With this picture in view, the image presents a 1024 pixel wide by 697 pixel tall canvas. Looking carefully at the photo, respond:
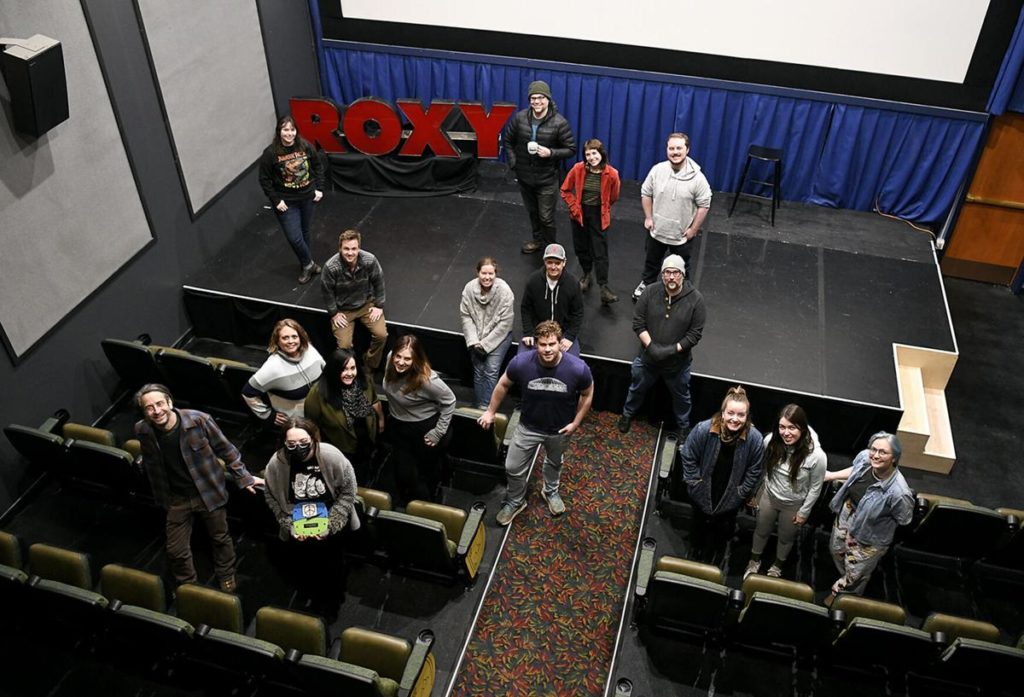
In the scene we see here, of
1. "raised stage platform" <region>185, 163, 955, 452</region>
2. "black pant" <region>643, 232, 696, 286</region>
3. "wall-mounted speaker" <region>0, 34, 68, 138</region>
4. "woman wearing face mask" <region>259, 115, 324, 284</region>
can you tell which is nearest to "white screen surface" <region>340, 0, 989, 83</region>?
"raised stage platform" <region>185, 163, 955, 452</region>

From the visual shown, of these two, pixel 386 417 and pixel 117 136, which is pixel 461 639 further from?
pixel 117 136

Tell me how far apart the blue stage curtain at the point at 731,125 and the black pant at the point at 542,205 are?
6.53 feet

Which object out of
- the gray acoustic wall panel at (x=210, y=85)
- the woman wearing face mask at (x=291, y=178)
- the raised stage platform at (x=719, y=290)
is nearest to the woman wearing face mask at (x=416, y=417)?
the raised stage platform at (x=719, y=290)

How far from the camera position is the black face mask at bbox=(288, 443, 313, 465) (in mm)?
4104

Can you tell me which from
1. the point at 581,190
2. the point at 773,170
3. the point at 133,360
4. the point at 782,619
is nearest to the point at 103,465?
the point at 133,360

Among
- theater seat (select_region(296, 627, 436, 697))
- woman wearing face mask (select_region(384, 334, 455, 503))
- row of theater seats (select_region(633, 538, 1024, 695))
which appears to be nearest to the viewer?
theater seat (select_region(296, 627, 436, 697))

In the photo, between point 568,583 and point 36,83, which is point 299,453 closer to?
point 568,583

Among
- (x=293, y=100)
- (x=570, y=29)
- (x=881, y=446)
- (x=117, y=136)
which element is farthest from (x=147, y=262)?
(x=881, y=446)

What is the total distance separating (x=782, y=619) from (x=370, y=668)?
6.79ft

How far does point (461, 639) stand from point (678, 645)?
1.21 metres

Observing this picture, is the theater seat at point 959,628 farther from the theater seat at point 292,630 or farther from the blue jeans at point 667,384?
the theater seat at point 292,630

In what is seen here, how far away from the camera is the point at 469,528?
15.6 feet

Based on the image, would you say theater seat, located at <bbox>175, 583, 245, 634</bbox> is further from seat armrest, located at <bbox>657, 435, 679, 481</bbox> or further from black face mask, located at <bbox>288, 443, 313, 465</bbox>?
seat armrest, located at <bbox>657, 435, 679, 481</bbox>

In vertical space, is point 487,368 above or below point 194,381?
above
